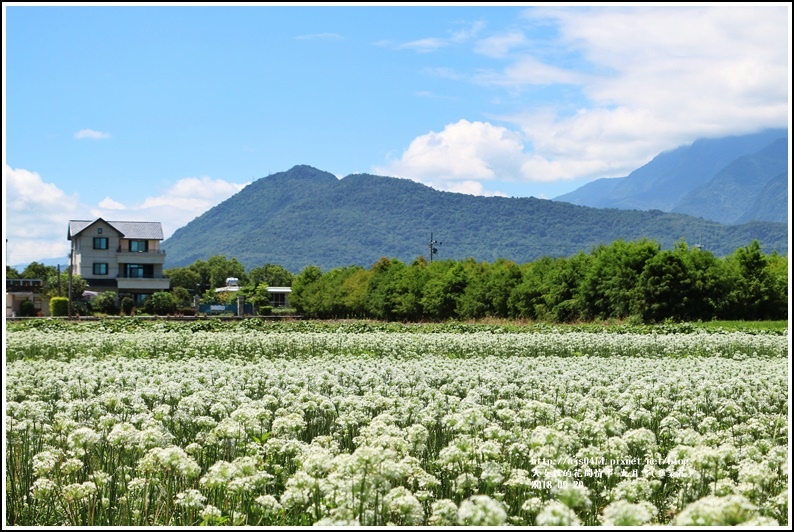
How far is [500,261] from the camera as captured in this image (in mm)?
42562

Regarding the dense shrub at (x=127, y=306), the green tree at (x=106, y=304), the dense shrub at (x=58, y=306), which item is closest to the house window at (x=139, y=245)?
the dense shrub at (x=127, y=306)

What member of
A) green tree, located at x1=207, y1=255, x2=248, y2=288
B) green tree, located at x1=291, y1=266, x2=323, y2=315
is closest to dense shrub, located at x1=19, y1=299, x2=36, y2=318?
green tree, located at x1=291, y1=266, x2=323, y2=315

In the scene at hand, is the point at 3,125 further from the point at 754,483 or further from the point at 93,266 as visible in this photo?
the point at 93,266

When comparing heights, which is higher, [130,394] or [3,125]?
[3,125]

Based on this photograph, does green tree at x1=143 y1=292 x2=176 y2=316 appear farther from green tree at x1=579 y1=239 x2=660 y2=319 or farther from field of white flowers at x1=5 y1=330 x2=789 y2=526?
field of white flowers at x1=5 y1=330 x2=789 y2=526

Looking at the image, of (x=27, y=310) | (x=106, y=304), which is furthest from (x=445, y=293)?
(x=27, y=310)

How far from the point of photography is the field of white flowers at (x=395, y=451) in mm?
4480

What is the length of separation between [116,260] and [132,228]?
3.32 m

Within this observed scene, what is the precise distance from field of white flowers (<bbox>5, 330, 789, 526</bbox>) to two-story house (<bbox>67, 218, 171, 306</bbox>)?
6194cm

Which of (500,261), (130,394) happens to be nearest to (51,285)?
(500,261)

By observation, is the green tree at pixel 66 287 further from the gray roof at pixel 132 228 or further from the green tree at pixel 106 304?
the green tree at pixel 106 304

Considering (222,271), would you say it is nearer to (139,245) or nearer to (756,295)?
(139,245)

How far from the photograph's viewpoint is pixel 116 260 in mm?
70312

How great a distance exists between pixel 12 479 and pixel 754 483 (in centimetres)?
501
